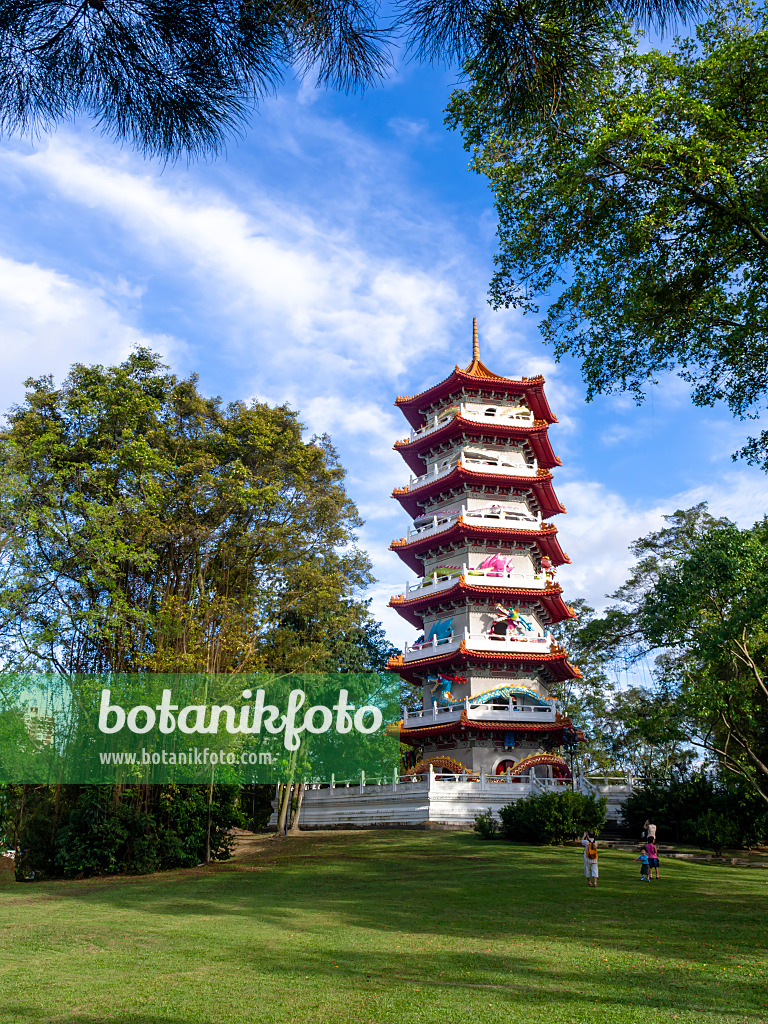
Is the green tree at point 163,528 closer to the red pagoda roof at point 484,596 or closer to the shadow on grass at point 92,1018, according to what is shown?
the red pagoda roof at point 484,596

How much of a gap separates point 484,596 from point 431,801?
9.59 metres

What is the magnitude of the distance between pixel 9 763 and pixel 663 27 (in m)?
25.1

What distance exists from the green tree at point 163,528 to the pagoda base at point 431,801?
621 centimetres

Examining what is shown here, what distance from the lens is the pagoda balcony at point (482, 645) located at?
31797 millimetres

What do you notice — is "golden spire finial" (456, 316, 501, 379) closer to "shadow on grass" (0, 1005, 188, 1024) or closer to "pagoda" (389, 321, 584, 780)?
"pagoda" (389, 321, 584, 780)

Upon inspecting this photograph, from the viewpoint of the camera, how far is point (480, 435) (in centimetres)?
3675

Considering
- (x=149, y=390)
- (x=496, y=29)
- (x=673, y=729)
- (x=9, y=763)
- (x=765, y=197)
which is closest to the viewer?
(x=496, y=29)

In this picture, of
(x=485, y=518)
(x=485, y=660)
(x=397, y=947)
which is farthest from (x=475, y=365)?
(x=397, y=947)

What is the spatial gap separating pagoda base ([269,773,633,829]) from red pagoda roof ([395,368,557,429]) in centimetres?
1817

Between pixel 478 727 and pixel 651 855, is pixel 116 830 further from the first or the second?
pixel 651 855

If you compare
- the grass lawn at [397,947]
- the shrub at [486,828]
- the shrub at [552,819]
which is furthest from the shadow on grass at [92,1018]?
the shrub at [486,828]

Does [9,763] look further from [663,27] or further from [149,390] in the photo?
[663,27]

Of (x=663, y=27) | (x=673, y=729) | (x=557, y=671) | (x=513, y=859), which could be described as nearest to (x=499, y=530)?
(x=557, y=671)

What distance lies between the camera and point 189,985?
26.9 ft
